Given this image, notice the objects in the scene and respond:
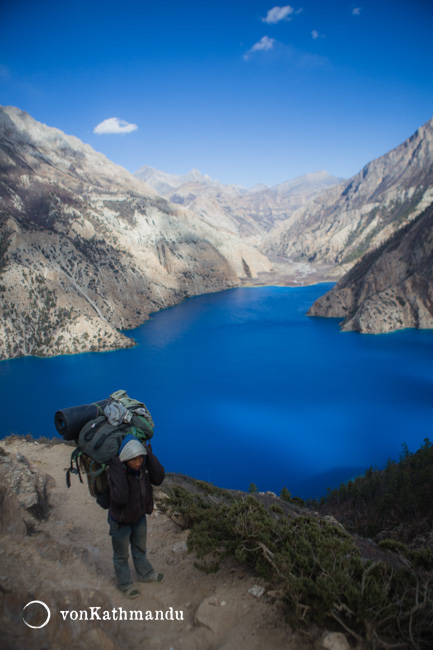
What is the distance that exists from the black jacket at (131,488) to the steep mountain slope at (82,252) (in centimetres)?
4407

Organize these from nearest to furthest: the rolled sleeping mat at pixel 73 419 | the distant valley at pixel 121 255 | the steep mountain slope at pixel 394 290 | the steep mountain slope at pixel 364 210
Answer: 1. the rolled sleeping mat at pixel 73 419
2. the distant valley at pixel 121 255
3. the steep mountain slope at pixel 394 290
4. the steep mountain slope at pixel 364 210

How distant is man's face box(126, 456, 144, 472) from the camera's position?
151 inches

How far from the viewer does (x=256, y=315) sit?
63156mm

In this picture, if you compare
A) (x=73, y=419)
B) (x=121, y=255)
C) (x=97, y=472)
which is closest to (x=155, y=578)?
(x=97, y=472)

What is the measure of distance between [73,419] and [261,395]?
90.2 feet

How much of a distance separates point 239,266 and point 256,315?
4699 cm

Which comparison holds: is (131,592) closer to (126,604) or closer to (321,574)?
(126,604)

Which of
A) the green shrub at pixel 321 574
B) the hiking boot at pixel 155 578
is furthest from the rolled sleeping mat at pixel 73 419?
the green shrub at pixel 321 574

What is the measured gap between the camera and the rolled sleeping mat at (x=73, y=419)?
401 centimetres

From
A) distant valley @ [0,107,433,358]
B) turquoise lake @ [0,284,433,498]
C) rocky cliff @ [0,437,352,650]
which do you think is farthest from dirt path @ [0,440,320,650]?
distant valley @ [0,107,433,358]

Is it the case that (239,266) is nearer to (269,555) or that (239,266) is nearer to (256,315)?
(256,315)

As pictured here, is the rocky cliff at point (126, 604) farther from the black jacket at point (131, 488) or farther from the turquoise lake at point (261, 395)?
the turquoise lake at point (261, 395)

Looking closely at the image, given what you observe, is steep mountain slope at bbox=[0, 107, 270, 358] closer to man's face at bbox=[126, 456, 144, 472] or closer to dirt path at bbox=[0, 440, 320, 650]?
dirt path at bbox=[0, 440, 320, 650]

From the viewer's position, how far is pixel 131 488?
393 cm
